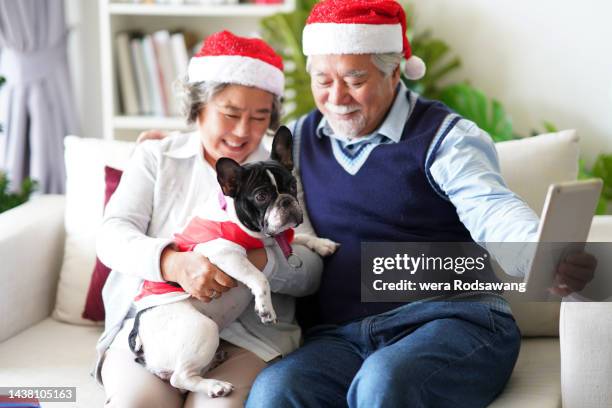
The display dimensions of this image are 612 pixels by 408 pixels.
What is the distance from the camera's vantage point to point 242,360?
1830 millimetres

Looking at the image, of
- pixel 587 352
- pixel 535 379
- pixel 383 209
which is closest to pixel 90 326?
pixel 383 209

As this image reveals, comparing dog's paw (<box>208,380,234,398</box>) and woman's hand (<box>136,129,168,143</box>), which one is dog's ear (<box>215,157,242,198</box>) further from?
woman's hand (<box>136,129,168,143</box>)

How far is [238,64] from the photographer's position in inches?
76.5

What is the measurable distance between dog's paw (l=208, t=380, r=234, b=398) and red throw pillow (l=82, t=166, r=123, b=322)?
629mm

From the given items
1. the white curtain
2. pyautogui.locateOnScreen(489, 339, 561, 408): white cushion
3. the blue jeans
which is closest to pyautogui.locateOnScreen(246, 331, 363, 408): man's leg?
the blue jeans

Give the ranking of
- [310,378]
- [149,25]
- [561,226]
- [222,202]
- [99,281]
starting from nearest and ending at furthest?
[561,226] → [310,378] → [222,202] → [99,281] → [149,25]

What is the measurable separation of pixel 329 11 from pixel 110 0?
1.76 meters

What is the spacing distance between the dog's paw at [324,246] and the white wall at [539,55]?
1.71 meters

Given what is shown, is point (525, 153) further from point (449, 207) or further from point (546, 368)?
point (546, 368)

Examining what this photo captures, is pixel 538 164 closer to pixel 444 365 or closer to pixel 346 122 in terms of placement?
pixel 346 122

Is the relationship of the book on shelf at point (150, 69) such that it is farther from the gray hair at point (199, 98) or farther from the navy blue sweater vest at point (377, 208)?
the navy blue sweater vest at point (377, 208)

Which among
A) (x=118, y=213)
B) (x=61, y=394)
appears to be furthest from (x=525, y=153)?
(x=61, y=394)

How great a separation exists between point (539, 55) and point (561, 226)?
2061 mm

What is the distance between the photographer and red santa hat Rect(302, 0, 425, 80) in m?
1.88
